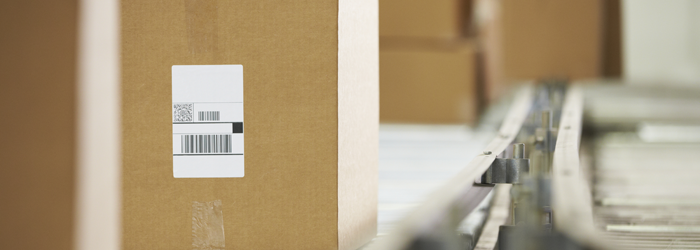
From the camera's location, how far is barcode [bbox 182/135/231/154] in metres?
0.58

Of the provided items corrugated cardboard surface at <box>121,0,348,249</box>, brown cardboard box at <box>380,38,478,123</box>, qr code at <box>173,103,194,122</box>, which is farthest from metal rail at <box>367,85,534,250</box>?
brown cardboard box at <box>380,38,478,123</box>

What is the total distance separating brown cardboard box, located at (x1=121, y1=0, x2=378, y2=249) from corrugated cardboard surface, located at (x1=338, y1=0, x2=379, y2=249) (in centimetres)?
1

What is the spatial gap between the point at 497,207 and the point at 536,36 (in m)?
2.87

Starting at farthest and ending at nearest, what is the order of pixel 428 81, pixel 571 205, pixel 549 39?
pixel 549 39 → pixel 428 81 → pixel 571 205

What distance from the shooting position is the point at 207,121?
22.8 inches

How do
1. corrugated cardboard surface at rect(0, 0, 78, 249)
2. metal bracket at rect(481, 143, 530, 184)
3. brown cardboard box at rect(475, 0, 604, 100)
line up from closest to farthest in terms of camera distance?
corrugated cardboard surface at rect(0, 0, 78, 249) → metal bracket at rect(481, 143, 530, 184) → brown cardboard box at rect(475, 0, 604, 100)

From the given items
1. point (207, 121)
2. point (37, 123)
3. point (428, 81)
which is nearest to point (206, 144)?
point (207, 121)

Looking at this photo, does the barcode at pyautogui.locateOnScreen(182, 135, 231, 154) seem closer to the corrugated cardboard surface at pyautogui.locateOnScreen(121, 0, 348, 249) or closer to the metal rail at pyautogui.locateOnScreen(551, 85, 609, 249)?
the corrugated cardboard surface at pyautogui.locateOnScreen(121, 0, 348, 249)

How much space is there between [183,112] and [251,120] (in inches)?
2.7

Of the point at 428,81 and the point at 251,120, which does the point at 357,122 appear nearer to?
the point at 251,120

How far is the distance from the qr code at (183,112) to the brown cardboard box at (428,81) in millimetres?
1926

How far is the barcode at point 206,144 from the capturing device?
577 mm

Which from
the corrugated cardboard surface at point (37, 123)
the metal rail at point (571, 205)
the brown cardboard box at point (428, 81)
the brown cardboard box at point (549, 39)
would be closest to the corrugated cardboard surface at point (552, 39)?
the brown cardboard box at point (549, 39)

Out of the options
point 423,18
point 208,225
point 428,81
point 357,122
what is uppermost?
point 423,18
